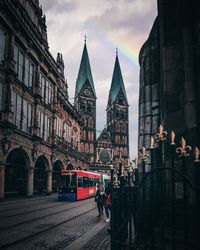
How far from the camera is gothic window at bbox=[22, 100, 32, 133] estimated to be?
24.5 m

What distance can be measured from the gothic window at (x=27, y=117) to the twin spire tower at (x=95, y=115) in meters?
47.8

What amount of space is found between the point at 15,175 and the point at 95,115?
5454 cm

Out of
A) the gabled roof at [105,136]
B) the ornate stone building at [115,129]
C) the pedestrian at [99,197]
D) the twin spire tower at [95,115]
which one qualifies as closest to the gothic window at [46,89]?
the pedestrian at [99,197]

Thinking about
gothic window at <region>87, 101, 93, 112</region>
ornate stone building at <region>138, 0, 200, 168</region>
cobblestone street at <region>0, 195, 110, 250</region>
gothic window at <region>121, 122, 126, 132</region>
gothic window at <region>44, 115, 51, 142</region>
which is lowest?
cobblestone street at <region>0, 195, 110, 250</region>

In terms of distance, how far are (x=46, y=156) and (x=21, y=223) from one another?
18.4 metres

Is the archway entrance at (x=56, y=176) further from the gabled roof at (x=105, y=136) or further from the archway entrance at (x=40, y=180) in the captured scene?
the gabled roof at (x=105, y=136)

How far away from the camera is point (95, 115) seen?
262 feet

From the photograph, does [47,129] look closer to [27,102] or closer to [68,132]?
[27,102]

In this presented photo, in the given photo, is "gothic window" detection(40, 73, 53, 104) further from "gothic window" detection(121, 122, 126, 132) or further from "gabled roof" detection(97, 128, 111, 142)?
"gothic window" detection(121, 122, 126, 132)

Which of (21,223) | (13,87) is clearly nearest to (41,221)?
(21,223)

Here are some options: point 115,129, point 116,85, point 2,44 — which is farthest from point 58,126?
point 116,85

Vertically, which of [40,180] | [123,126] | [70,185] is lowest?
[40,180]

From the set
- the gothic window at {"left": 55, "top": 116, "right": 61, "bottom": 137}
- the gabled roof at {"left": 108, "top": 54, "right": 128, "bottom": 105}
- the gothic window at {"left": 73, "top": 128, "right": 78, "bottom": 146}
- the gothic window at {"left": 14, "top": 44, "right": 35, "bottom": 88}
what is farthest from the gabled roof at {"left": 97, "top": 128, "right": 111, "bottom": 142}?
the gothic window at {"left": 14, "top": 44, "right": 35, "bottom": 88}

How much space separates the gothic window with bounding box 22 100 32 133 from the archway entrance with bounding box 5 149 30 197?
7.32 ft
